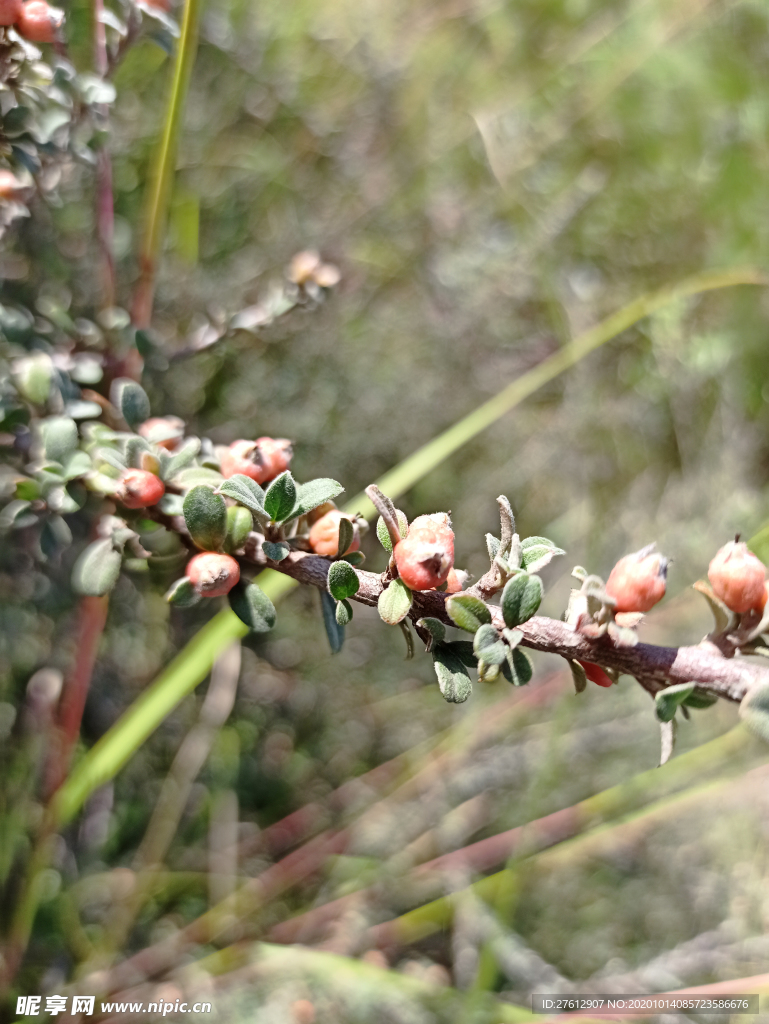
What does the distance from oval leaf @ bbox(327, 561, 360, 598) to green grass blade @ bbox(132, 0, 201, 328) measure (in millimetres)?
594

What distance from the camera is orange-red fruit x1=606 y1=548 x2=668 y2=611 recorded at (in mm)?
451

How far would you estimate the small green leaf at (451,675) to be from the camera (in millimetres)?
467

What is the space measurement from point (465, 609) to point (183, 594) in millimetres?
236

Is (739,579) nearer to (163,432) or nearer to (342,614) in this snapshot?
(342,614)

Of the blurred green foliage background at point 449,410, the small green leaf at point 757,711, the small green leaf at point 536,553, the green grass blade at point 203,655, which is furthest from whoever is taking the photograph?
the blurred green foliage background at point 449,410

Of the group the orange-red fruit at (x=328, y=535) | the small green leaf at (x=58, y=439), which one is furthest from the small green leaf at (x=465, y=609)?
the small green leaf at (x=58, y=439)

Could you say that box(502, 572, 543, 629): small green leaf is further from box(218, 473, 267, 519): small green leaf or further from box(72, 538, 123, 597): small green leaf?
box(72, 538, 123, 597): small green leaf

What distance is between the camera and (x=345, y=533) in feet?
1.65

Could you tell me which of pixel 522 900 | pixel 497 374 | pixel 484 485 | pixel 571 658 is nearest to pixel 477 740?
pixel 522 900

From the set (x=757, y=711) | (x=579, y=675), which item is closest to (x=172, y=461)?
(x=579, y=675)

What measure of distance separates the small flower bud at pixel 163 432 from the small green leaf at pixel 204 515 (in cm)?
18

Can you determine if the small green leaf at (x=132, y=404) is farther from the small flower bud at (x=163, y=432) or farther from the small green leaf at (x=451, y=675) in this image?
the small green leaf at (x=451, y=675)

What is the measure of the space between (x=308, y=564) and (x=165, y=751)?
1055 mm

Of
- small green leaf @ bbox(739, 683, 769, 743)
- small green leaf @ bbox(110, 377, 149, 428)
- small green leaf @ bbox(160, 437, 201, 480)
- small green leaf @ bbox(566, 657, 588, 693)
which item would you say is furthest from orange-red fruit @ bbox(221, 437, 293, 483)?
small green leaf @ bbox(739, 683, 769, 743)
